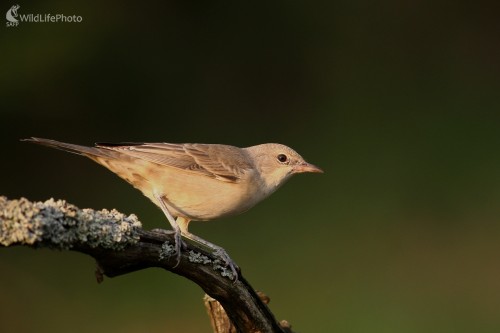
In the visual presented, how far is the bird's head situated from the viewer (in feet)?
14.4

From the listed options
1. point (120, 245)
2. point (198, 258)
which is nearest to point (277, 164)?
point (198, 258)

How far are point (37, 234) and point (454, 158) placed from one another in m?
5.38

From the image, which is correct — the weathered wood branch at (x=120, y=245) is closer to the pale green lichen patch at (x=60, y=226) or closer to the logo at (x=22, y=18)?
the pale green lichen patch at (x=60, y=226)

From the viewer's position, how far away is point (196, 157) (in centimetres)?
417

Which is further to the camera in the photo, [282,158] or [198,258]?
[282,158]

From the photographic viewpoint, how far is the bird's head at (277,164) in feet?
14.4

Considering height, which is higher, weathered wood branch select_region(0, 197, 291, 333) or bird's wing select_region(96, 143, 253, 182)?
bird's wing select_region(96, 143, 253, 182)

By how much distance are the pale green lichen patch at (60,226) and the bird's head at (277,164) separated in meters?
1.71

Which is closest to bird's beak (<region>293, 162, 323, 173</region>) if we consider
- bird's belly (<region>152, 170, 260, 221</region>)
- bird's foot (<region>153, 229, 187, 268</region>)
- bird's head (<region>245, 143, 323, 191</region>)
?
bird's head (<region>245, 143, 323, 191</region>)

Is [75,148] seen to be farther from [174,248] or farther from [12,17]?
[12,17]

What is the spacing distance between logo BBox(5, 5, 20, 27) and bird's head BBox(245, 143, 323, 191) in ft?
8.86

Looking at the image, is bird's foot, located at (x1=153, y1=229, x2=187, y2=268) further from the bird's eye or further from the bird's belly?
the bird's eye

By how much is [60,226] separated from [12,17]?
433 cm

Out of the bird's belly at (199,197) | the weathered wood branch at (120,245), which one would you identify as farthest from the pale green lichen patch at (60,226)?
the bird's belly at (199,197)
